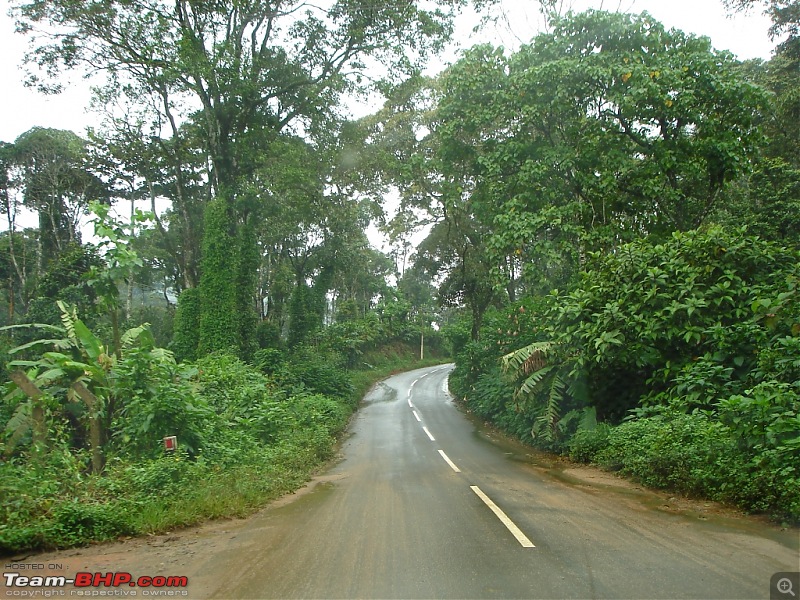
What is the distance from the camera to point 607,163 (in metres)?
15.6

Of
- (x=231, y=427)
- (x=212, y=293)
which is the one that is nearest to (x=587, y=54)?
(x=231, y=427)

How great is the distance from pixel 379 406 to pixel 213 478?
20.5 metres

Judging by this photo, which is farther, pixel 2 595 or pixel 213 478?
pixel 213 478

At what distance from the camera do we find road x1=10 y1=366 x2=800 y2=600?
4852 mm

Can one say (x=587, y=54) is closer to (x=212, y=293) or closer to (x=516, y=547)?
(x=516, y=547)

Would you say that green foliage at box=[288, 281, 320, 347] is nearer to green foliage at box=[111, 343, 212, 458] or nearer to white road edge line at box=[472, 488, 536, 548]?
green foliage at box=[111, 343, 212, 458]

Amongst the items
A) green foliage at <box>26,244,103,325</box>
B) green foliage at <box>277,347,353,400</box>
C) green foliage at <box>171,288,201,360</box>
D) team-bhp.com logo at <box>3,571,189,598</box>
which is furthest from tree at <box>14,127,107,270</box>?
team-bhp.com logo at <box>3,571,189,598</box>

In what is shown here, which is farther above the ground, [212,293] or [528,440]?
[212,293]

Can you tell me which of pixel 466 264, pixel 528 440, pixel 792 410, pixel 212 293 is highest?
pixel 466 264

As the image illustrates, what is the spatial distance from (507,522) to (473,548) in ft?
3.90

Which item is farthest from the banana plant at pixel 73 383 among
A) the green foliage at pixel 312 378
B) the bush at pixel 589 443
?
the green foliage at pixel 312 378
